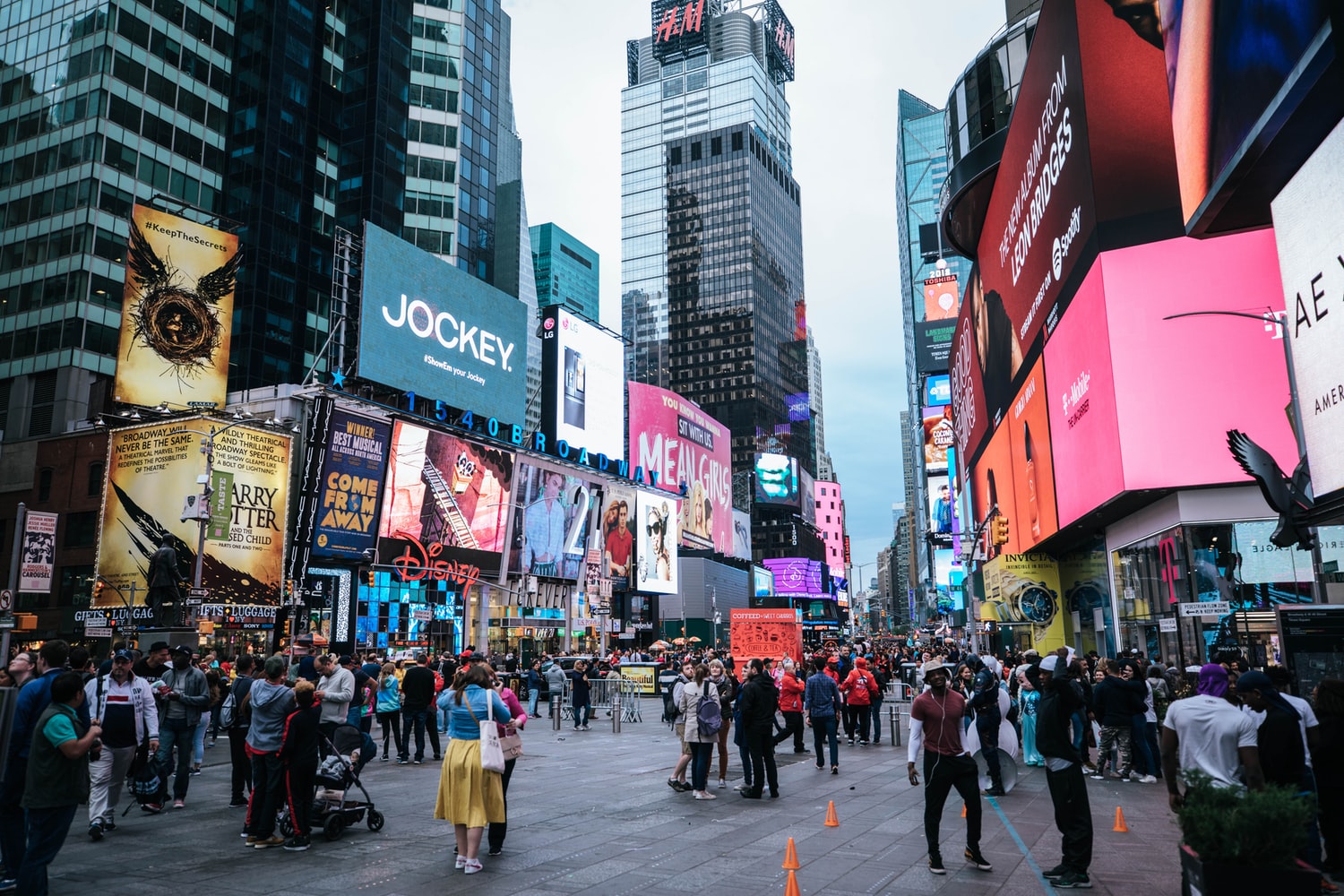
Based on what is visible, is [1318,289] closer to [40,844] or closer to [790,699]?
[790,699]

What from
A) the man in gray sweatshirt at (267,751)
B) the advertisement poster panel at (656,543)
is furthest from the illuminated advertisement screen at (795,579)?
the man in gray sweatshirt at (267,751)

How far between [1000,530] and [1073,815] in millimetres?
32466

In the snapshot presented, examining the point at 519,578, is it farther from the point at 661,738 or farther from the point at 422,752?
the point at 422,752

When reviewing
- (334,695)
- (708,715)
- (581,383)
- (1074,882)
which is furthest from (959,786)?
(581,383)

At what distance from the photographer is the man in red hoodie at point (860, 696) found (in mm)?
20766

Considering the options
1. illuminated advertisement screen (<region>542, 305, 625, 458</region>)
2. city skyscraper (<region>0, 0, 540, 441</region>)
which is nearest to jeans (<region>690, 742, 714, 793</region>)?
city skyscraper (<region>0, 0, 540, 441</region>)

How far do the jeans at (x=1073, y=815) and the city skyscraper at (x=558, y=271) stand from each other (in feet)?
586

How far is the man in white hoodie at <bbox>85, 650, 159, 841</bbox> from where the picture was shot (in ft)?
34.2

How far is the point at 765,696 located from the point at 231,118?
7113cm

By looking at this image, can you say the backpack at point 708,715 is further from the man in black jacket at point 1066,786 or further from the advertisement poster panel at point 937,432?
the advertisement poster panel at point 937,432

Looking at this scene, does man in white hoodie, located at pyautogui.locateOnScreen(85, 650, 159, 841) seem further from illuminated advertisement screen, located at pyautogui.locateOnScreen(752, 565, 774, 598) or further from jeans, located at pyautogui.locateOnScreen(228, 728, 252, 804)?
illuminated advertisement screen, located at pyautogui.locateOnScreen(752, 565, 774, 598)

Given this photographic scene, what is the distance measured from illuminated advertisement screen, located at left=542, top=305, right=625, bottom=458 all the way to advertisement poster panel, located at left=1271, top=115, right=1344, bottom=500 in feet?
176

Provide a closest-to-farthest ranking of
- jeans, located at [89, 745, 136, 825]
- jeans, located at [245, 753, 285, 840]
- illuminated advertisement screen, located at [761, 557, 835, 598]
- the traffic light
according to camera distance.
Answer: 1. jeans, located at [245, 753, 285, 840]
2. jeans, located at [89, 745, 136, 825]
3. the traffic light
4. illuminated advertisement screen, located at [761, 557, 835, 598]

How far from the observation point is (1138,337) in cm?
2047
